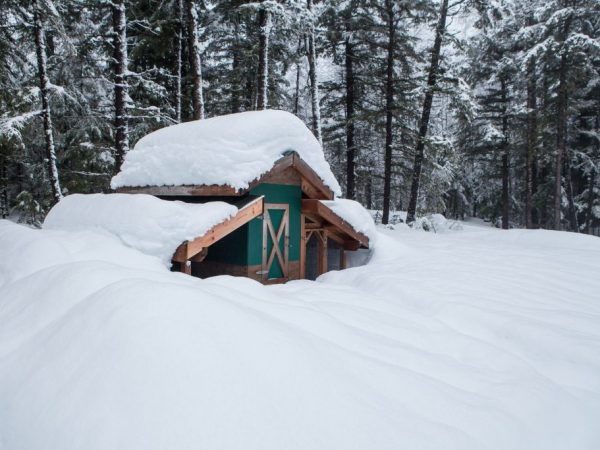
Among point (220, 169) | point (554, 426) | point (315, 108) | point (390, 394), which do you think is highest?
point (315, 108)

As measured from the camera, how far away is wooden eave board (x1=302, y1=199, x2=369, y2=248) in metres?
8.80

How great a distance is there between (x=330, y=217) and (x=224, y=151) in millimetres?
2980

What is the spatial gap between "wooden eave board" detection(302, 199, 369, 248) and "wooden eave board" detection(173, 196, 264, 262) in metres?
1.76

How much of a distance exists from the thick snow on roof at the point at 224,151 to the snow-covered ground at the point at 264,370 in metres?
2.99

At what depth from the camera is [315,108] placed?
47.3ft

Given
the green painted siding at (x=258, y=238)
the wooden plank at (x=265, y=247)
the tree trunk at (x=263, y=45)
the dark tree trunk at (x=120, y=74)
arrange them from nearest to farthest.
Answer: the green painted siding at (x=258, y=238), the wooden plank at (x=265, y=247), the dark tree trunk at (x=120, y=74), the tree trunk at (x=263, y=45)

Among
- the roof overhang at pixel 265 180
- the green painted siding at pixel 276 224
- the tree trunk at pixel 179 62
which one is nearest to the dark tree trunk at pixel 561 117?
the roof overhang at pixel 265 180

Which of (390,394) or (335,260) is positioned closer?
(390,394)

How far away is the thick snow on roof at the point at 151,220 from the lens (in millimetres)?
6176

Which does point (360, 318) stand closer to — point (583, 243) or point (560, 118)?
point (583, 243)

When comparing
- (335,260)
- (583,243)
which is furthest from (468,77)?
(335,260)

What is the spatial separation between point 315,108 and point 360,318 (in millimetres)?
11505

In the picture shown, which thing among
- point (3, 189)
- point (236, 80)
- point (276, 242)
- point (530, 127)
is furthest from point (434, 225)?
point (3, 189)

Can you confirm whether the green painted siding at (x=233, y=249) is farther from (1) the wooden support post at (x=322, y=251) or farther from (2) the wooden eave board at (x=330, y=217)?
(1) the wooden support post at (x=322, y=251)
